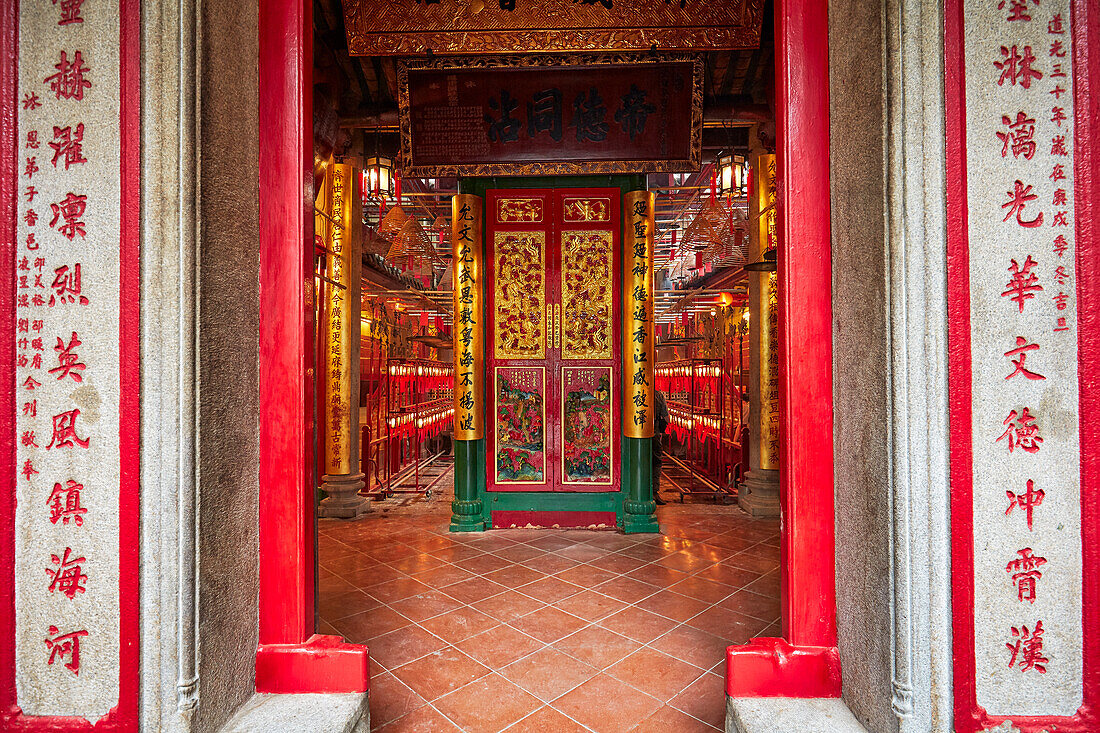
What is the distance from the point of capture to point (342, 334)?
5.44 m

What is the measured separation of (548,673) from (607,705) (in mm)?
334

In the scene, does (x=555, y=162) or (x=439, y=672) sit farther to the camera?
(x=555, y=162)

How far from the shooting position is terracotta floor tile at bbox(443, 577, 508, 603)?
3.19m

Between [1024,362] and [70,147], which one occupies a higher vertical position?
[70,147]

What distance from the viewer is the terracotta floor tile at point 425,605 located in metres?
2.94

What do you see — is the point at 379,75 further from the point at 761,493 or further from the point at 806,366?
the point at 761,493

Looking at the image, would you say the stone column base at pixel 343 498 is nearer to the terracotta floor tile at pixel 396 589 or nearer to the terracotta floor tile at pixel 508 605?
the terracotta floor tile at pixel 396 589

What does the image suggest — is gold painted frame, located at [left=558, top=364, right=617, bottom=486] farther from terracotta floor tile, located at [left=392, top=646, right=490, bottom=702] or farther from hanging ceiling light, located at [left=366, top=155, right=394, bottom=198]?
hanging ceiling light, located at [left=366, top=155, right=394, bottom=198]

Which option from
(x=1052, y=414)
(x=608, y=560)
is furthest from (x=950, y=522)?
(x=608, y=560)

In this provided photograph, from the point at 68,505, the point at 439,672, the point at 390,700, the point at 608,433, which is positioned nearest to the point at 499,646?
the point at 439,672

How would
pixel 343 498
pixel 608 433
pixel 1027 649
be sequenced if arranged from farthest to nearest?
pixel 343 498, pixel 608 433, pixel 1027 649

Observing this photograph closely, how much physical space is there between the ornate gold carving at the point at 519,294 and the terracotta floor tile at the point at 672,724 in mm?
3292

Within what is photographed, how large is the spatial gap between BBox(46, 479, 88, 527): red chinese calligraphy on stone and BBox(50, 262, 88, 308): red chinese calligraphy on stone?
1.58 ft

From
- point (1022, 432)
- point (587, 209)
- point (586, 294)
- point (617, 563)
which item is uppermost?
point (587, 209)
